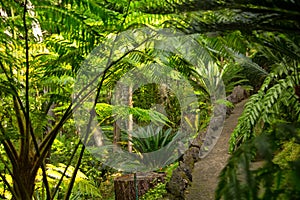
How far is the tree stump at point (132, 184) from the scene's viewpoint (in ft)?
11.1

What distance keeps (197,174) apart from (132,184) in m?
0.68

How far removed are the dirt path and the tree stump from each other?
0.55 m

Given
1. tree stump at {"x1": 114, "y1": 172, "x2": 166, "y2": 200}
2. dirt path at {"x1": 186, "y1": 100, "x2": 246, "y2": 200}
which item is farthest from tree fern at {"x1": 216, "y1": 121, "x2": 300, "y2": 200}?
tree stump at {"x1": 114, "y1": 172, "x2": 166, "y2": 200}

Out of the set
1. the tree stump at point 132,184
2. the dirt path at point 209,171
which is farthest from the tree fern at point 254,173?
the tree stump at point 132,184

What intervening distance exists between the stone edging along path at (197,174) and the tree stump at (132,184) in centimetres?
45

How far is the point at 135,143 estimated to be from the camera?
4.15 metres

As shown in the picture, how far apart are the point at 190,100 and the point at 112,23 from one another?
2.72 meters

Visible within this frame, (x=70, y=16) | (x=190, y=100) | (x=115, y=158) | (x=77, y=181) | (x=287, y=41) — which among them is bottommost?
(x=115, y=158)

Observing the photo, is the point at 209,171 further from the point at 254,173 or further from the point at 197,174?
the point at 254,173

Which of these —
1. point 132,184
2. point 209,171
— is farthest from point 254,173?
point 132,184

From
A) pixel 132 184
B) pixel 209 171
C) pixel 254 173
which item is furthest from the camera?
pixel 132 184

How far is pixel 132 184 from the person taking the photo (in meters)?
3.42

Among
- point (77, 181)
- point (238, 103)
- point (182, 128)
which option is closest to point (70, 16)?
point (77, 181)

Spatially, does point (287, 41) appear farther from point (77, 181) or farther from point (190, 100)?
point (190, 100)
